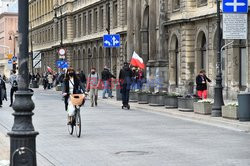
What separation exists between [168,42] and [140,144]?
2991 centimetres

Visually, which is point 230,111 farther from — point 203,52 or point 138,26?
point 138,26

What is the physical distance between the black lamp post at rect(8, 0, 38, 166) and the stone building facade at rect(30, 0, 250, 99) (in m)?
25.9

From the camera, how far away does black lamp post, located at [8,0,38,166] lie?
8.34 m

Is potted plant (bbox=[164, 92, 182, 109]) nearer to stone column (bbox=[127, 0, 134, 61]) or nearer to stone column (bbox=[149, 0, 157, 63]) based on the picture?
stone column (bbox=[149, 0, 157, 63])

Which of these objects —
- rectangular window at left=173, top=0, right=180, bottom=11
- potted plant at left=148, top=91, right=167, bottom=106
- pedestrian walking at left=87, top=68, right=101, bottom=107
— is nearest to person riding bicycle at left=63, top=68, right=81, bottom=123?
potted plant at left=148, top=91, right=167, bottom=106

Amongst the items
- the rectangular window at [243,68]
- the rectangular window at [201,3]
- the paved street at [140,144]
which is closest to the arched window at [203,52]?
the rectangular window at [201,3]

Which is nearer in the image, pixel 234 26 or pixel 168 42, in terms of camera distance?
pixel 234 26

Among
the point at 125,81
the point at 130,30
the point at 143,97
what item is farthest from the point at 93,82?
the point at 130,30

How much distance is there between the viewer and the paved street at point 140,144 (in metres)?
12.0

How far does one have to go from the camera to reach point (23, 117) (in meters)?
8.73

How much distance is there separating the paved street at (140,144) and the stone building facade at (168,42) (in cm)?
1426

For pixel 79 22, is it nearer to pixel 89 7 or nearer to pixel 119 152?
pixel 89 7

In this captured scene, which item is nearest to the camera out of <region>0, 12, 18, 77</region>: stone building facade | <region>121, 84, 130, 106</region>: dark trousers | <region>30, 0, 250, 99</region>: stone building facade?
<region>121, 84, 130, 106</region>: dark trousers

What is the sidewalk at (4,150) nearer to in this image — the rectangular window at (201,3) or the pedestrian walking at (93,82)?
the pedestrian walking at (93,82)
